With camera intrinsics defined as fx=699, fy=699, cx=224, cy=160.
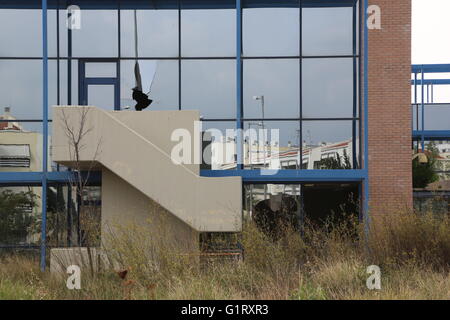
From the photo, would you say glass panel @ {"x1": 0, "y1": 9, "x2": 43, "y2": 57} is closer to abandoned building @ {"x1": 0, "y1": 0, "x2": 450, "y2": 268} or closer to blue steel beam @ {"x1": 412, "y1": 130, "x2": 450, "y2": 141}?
abandoned building @ {"x1": 0, "y1": 0, "x2": 450, "y2": 268}

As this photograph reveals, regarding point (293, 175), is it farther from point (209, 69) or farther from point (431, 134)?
point (431, 134)

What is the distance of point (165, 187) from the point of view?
16516 millimetres

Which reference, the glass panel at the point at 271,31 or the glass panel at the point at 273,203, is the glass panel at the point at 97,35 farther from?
the glass panel at the point at 273,203

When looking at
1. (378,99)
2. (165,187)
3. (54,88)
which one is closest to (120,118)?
(165,187)

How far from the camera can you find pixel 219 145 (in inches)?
763

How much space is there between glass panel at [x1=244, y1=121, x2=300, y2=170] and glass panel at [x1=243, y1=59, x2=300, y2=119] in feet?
1.03

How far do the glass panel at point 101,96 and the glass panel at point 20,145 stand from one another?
1628 millimetres

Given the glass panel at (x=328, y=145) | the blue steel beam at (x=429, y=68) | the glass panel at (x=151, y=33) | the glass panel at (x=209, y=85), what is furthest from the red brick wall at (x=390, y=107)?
the blue steel beam at (x=429, y=68)

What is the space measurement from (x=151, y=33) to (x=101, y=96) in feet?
7.67

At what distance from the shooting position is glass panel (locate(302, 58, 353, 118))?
19.8 metres

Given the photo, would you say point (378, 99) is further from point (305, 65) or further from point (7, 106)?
point (7, 106)

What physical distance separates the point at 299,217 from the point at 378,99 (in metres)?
3.95

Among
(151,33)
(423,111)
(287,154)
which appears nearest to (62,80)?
(151,33)

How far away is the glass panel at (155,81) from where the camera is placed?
65.6 ft
